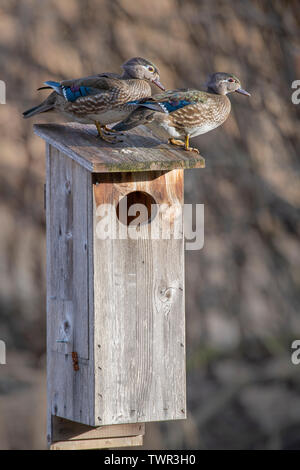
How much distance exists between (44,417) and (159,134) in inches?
122

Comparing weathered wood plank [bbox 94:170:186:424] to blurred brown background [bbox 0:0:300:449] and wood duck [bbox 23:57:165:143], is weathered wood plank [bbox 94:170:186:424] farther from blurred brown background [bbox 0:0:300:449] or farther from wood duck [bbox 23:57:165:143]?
blurred brown background [bbox 0:0:300:449]

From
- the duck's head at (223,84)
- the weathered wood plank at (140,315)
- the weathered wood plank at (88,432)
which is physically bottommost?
the weathered wood plank at (88,432)

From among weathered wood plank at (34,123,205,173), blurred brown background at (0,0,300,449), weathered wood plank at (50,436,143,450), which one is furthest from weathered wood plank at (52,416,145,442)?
blurred brown background at (0,0,300,449)

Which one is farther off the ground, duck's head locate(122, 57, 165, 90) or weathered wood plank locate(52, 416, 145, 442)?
duck's head locate(122, 57, 165, 90)

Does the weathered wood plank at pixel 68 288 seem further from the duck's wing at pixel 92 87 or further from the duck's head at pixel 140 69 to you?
the duck's head at pixel 140 69

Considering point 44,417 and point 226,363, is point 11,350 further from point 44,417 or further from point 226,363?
point 226,363

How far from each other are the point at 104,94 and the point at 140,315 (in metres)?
0.97

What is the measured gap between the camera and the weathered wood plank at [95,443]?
4.66m

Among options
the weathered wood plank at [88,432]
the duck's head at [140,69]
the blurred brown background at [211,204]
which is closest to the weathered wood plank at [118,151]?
the duck's head at [140,69]

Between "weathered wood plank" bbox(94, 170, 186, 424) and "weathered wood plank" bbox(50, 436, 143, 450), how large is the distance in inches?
12.7

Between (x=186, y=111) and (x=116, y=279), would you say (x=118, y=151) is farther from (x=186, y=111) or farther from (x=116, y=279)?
(x=116, y=279)

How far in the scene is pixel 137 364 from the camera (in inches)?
173

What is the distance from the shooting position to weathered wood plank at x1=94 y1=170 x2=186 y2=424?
14.1ft

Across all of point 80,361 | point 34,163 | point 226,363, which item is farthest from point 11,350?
point 80,361
